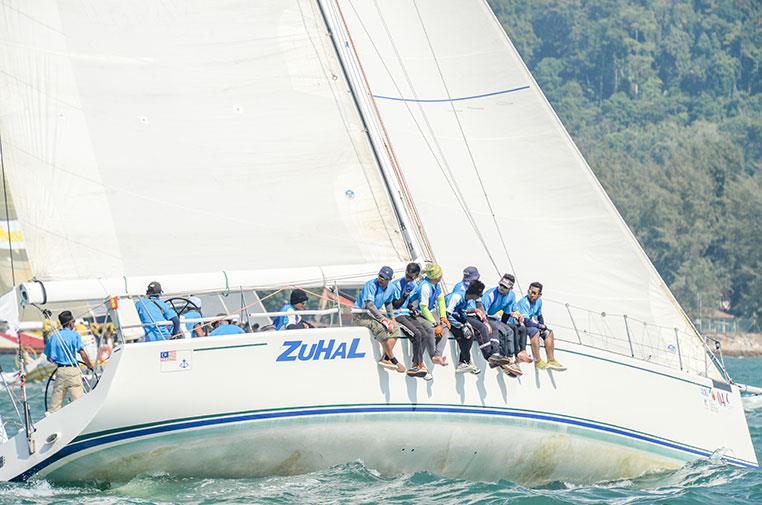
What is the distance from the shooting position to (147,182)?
13.9m

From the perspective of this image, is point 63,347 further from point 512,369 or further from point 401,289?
point 512,369

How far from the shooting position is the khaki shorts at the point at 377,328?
1305cm

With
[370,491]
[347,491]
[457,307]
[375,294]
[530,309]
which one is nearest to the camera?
[347,491]

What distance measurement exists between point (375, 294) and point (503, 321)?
1.54 metres

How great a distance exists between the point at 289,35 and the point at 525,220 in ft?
12.2

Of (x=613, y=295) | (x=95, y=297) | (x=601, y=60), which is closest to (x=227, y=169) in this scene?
(x=95, y=297)

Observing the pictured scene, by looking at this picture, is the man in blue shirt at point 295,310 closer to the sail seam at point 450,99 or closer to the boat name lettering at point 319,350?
the boat name lettering at point 319,350

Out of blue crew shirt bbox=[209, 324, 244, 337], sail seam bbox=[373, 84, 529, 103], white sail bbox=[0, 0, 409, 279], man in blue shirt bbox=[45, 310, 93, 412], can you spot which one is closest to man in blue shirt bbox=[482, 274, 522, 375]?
white sail bbox=[0, 0, 409, 279]

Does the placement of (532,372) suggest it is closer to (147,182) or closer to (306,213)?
(306,213)

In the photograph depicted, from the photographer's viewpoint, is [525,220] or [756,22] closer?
[525,220]

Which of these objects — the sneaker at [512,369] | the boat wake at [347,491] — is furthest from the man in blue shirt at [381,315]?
the sneaker at [512,369]

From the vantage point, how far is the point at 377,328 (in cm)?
1309

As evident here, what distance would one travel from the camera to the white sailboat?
12570mm

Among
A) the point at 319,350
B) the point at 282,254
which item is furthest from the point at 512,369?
the point at 282,254
